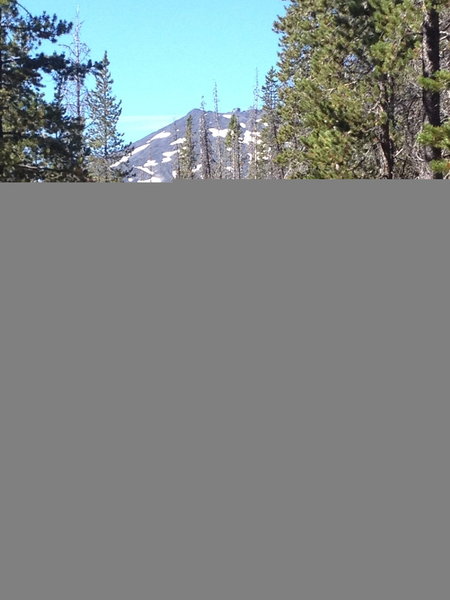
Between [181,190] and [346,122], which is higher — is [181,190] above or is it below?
below

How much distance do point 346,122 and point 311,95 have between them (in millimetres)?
2825

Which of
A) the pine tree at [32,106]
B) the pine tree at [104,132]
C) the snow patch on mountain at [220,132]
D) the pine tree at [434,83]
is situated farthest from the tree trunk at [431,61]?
the snow patch on mountain at [220,132]

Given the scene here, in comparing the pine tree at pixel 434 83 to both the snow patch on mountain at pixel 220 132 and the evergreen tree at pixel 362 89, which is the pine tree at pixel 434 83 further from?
the snow patch on mountain at pixel 220 132

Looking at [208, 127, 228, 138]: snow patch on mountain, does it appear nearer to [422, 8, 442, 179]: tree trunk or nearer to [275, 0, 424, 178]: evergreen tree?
[275, 0, 424, 178]: evergreen tree

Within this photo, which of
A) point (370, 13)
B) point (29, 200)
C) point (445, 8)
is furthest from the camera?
point (370, 13)

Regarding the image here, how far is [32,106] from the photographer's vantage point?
12.0 m

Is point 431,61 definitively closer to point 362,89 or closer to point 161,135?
point 362,89

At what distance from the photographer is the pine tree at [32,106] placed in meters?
11.9

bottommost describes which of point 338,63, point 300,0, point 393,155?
point 393,155

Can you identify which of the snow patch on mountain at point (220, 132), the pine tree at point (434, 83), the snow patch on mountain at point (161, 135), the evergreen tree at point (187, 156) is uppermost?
the snow patch on mountain at point (161, 135)

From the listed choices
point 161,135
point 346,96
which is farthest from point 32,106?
point 161,135

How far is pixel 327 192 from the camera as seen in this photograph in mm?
2012

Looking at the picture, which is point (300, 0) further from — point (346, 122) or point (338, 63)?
point (346, 122)

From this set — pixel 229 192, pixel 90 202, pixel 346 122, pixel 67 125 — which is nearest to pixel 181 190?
pixel 229 192
